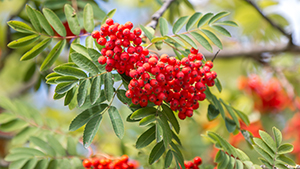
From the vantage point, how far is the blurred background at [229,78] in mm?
2221

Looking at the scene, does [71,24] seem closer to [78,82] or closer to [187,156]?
[78,82]

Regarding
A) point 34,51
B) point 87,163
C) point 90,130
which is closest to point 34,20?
point 34,51

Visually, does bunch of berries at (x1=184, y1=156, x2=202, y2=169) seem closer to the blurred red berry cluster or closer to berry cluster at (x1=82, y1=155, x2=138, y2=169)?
berry cluster at (x1=82, y1=155, x2=138, y2=169)

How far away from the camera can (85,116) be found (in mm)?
1131

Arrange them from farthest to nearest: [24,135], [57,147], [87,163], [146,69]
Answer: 1. [24,135]
2. [57,147]
3. [87,163]
4. [146,69]

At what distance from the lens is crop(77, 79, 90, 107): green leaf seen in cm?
105

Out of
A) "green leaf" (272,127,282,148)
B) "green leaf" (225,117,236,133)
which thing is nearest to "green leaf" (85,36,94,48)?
"green leaf" (225,117,236,133)

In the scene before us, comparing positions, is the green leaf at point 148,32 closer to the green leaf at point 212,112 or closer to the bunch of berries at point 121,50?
the bunch of berries at point 121,50

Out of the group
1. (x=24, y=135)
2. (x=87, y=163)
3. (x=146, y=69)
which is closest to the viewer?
(x=146, y=69)

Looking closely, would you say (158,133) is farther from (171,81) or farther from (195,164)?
(195,164)

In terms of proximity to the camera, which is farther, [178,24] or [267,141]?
[178,24]

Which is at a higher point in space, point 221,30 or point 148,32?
point 148,32

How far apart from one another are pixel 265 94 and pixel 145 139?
250 centimetres

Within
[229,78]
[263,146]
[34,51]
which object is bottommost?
[229,78]
